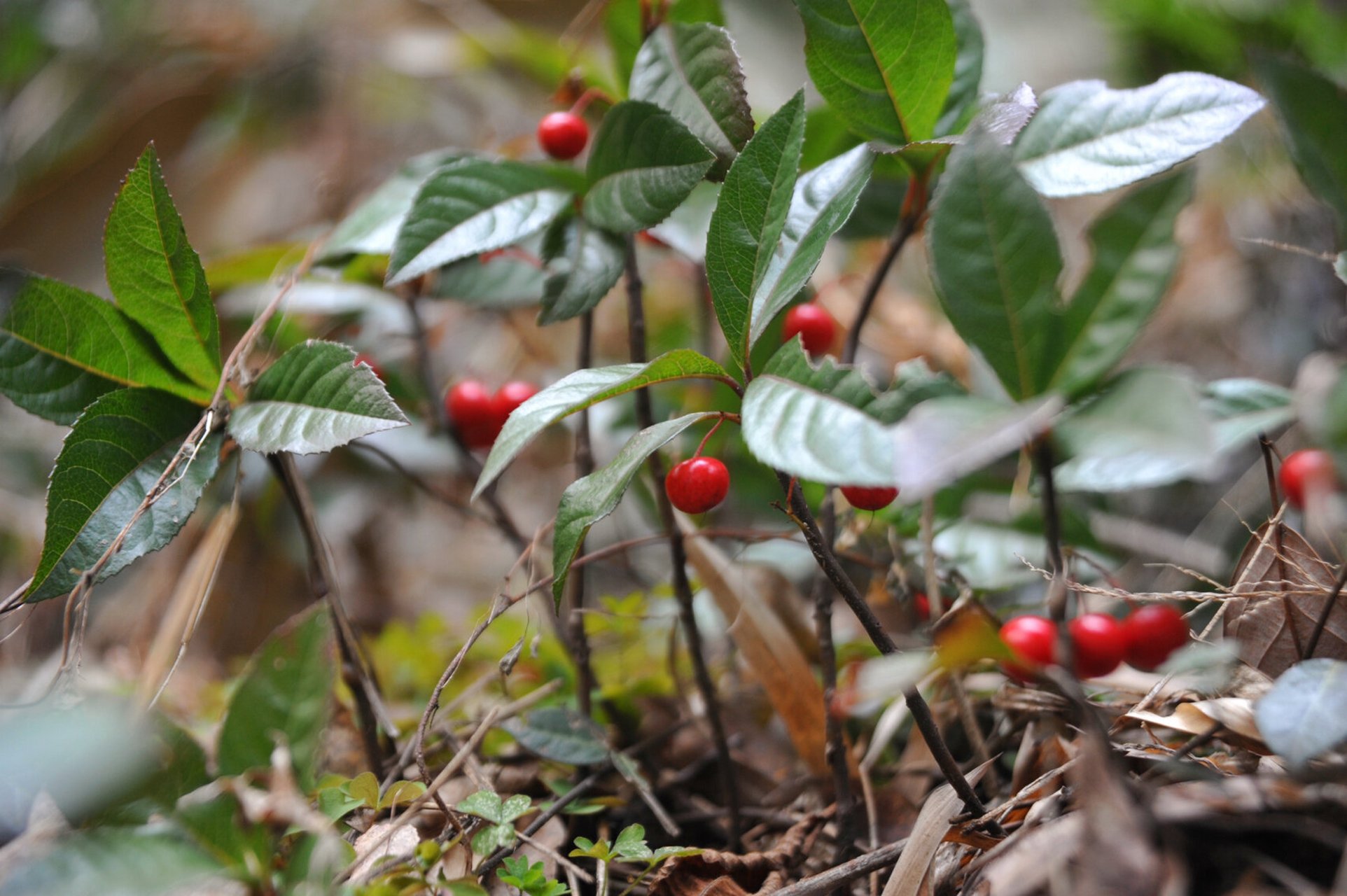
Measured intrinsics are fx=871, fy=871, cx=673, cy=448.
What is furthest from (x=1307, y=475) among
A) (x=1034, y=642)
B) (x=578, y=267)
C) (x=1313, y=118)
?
(x=578, y=267)

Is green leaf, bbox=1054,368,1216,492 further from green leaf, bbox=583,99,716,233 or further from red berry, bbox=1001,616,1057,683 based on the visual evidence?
green leaf, bbox=583,99,716,233

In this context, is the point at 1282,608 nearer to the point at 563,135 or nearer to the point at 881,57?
the point at 881,57

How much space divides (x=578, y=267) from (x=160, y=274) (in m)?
0.33

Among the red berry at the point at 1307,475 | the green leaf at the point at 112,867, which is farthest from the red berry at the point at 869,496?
the green leaf at the point at 112,867

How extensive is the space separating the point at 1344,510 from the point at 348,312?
1058mm

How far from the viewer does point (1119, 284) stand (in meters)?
0.46

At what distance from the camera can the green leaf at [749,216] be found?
57 cm

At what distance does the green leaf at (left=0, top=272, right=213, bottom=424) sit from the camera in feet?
2.21

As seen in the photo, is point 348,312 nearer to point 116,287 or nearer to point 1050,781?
point 116,287

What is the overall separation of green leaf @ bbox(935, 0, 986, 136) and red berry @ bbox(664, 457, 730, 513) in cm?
37

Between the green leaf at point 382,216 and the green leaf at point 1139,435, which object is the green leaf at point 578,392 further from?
the green leaf at point 382,216

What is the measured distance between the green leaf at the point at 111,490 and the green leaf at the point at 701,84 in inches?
18.2

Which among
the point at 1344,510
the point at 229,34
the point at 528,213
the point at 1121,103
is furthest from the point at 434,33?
the point at 1344,510

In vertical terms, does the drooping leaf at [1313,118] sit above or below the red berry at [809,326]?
above
